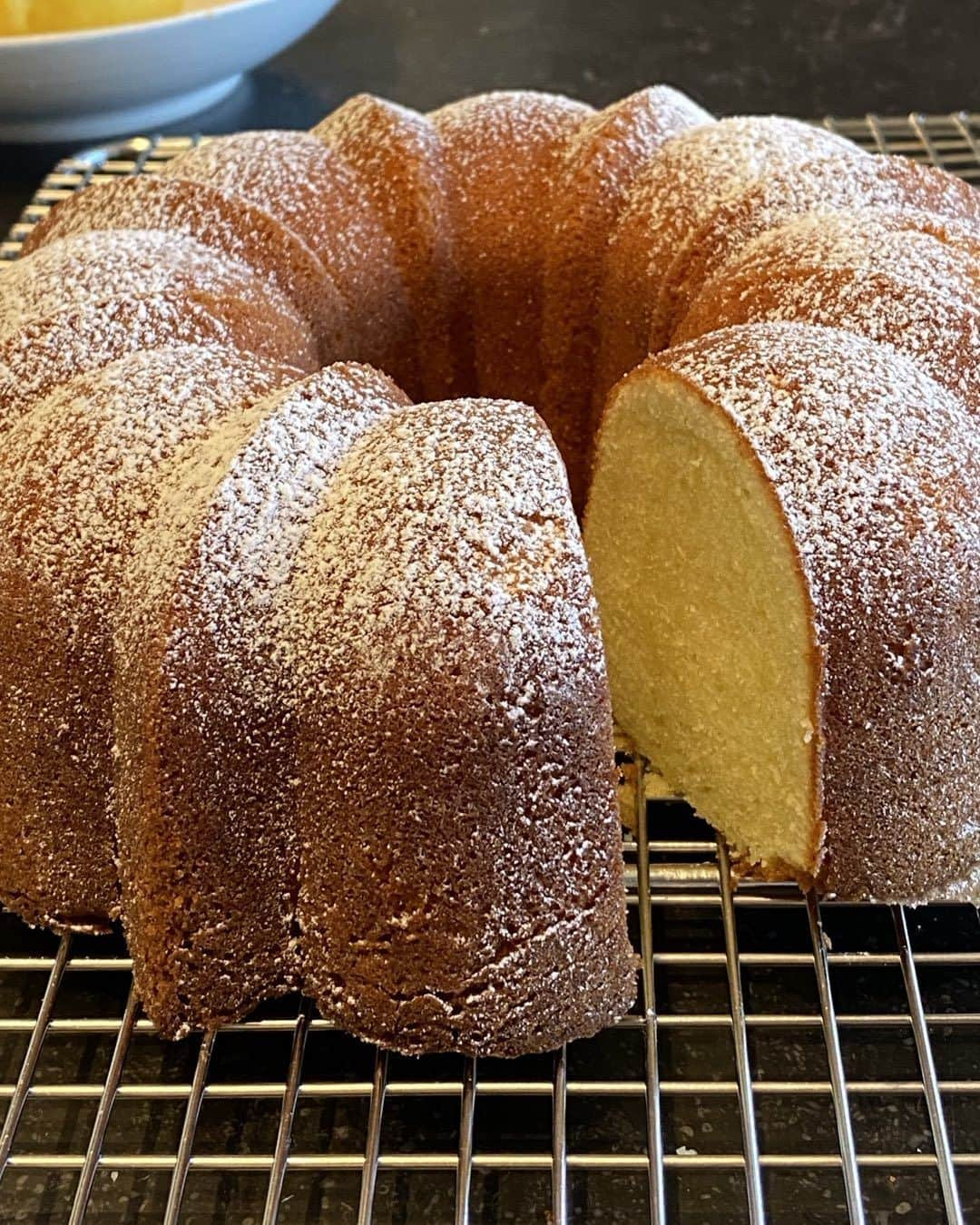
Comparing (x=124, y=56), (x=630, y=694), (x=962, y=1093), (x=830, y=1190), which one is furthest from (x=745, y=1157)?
(x=124, y=56)

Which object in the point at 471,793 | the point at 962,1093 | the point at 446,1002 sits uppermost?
the point at 471,793

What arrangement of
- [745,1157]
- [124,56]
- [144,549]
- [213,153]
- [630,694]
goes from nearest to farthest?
[745,1157] → [144,549] → [630,694] → [213,153] → [124,56]

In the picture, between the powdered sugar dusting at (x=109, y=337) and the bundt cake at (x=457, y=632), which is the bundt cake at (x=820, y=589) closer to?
the bundt cake at (x=457, y=632)

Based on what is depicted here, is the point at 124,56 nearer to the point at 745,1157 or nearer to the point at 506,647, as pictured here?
the point at 506,647

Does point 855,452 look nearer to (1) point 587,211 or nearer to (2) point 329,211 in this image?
(1) point 587,211

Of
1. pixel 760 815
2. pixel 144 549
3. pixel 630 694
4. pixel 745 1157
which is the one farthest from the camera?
pixel 630 694

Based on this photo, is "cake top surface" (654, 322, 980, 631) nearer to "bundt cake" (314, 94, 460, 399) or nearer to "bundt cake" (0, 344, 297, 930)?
"bundt cake" (0, 344, 297, 930)

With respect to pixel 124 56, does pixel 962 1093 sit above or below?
below

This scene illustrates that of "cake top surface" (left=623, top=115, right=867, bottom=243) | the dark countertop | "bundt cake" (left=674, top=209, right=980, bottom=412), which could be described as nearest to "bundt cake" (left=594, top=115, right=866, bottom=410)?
"cake top surface" (left=623, top=115, right=867, bottom=243)
